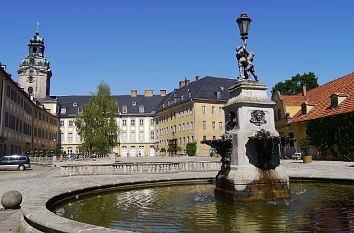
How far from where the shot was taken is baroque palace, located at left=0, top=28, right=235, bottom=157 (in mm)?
48375

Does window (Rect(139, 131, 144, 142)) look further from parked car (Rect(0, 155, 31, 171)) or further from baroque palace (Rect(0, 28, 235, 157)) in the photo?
parked car (Rect(0, 155, 31, 171))

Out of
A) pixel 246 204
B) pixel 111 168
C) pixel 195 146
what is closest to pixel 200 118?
pixel 195 146

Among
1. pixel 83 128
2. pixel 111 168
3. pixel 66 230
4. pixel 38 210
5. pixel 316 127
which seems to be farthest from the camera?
pixel 83 128

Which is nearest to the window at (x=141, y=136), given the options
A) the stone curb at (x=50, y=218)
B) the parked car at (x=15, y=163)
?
the parked car at (x=15, y=163)

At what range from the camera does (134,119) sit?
92125 mm

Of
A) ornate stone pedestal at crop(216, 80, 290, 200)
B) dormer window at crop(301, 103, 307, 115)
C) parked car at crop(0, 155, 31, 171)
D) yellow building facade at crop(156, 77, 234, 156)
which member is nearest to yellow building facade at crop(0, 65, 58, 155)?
parked car at crop(0, 155, 31, 171)

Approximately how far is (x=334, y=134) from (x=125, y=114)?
63993 mm

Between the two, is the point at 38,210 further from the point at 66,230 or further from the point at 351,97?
the point at 351,97

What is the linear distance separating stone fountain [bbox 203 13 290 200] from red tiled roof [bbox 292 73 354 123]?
86.6 ft

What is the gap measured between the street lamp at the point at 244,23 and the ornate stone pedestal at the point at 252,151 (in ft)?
5.33

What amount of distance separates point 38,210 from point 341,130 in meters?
33.7

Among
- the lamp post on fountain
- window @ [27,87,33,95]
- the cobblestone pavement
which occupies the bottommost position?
the cobblestone pavement

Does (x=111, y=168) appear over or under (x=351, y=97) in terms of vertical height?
under

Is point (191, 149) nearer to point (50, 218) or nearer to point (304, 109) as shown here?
point (304, 109)
